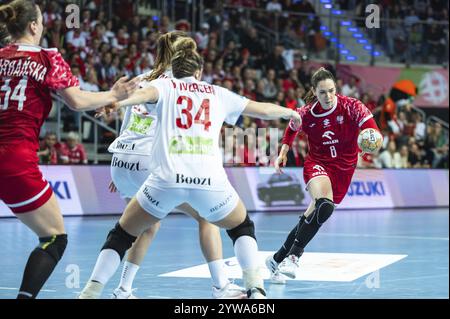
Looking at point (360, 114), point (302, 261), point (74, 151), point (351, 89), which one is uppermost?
point (360, 114)

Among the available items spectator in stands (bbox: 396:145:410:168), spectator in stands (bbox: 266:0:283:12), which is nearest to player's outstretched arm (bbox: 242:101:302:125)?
spectator in stands (bbox: 396:145:410:168)

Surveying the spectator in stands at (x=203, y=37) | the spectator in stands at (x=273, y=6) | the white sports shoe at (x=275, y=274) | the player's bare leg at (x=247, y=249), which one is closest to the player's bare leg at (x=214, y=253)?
the player's bare leg at (x=247, y=249)

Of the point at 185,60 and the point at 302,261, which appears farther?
the point at 302,261

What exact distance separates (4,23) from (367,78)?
20.6 meters

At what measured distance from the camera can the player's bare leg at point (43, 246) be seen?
5.66 m

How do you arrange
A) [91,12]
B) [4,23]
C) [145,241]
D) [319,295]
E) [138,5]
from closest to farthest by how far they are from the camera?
[4,23], [145,241], [319,295], [91,12], [138,5]

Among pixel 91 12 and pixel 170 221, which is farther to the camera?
pixel 91 12

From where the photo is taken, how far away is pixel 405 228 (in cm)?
1584

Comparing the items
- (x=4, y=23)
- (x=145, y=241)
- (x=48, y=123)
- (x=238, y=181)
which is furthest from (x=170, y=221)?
(x=4, y=23)

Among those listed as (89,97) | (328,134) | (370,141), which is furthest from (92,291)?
(328,134)

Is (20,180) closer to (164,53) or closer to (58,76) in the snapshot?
(58,76)

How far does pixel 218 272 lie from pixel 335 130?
2989mm

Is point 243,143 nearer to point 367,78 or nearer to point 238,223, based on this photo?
point 367,78

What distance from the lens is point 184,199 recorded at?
5922mm
